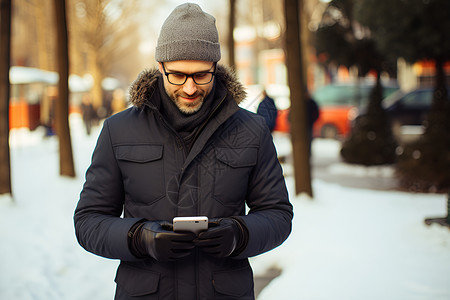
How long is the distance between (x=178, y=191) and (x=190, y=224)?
0.27 metres

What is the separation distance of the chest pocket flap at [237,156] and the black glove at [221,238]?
25 cm

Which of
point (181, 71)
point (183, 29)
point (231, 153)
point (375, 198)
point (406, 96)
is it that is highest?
point (406, 96)

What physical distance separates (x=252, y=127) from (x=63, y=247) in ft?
14.3

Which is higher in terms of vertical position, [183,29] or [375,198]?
[183,29]

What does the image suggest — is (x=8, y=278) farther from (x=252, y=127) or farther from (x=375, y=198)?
(x=375, y=198)

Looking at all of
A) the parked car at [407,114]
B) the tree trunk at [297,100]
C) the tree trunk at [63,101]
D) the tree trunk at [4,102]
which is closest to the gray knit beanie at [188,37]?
the tree trunk at [297,100]

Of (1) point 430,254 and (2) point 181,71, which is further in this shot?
(1) point 430,254

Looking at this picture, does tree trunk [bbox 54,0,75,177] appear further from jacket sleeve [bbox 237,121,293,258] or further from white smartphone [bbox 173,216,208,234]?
white smartphone [bbox 173,216,208,234]

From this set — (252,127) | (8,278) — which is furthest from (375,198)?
(252,127)

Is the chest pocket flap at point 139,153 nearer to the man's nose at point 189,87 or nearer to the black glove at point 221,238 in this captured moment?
the man's nose at point 189,87

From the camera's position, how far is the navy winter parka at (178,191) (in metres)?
1.99

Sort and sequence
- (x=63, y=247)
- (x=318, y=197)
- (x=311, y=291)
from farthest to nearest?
1. (x=318, y=197)
2. (x=63, y=247)
3. (x=311, y=291)

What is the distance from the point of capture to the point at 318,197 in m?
8.51

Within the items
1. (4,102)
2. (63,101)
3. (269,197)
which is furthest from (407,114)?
(269,197)
